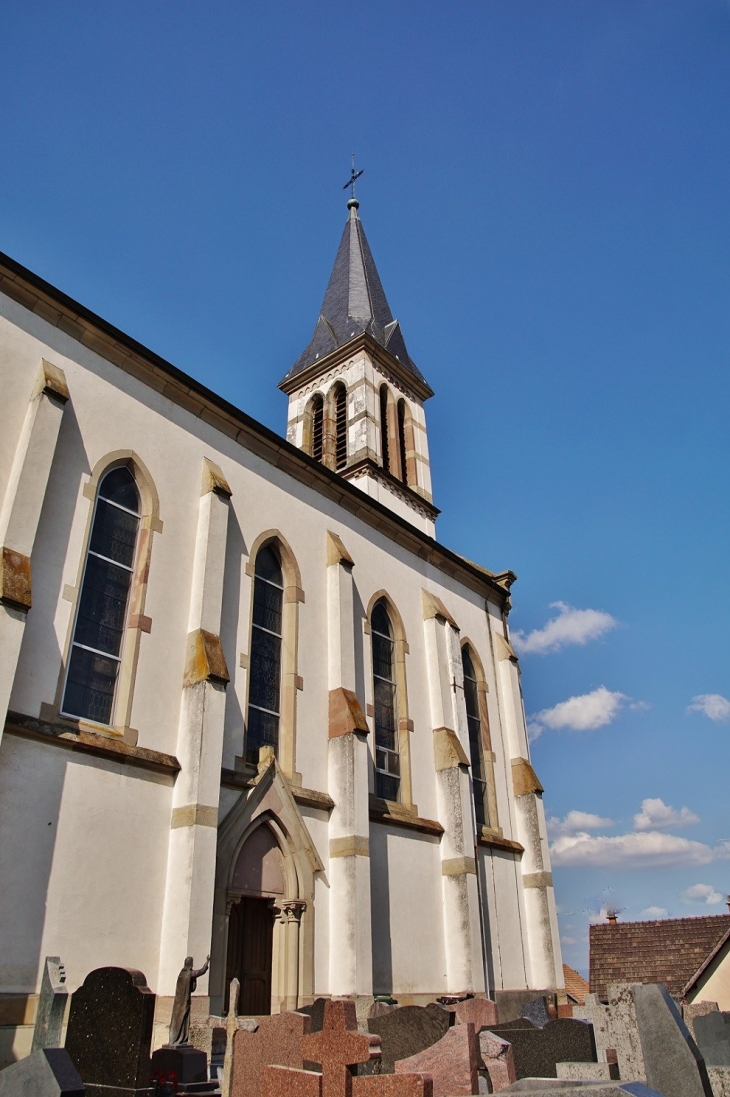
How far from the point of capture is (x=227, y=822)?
1196cm

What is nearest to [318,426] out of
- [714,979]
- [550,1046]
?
[714,979]

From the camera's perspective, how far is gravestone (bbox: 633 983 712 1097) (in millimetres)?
5578

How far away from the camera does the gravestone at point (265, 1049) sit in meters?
6.38

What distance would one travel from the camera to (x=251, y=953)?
A: 12484mm

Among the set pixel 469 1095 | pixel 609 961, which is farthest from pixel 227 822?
pixel 609 961

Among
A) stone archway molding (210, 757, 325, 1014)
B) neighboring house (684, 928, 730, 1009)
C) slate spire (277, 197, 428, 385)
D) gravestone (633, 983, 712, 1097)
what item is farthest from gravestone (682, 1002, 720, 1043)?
slate spire (277, 197, 428, 385)

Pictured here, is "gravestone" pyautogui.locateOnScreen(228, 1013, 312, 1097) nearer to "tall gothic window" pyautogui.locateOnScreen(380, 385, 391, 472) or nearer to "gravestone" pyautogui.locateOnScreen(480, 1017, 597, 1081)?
"gravestone" pyautogui.locateOnScreen(480, 1017, 597, 1081)

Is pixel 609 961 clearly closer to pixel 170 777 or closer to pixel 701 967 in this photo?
pixel 701 967

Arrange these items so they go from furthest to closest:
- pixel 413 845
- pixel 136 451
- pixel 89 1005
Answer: pixel 413 845, pixel 136 451, pixel 89 1005

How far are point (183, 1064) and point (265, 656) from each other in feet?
A: 24.0

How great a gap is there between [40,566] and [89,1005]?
20.0ft

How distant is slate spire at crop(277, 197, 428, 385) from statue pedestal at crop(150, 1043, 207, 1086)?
23631mm

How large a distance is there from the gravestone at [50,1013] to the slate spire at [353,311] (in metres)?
23.4

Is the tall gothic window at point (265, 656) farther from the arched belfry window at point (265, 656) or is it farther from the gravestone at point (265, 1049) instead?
the gravestone at point (265, 1049)
